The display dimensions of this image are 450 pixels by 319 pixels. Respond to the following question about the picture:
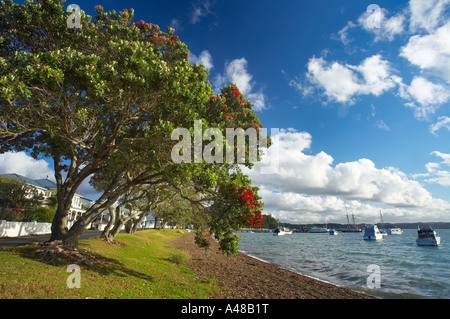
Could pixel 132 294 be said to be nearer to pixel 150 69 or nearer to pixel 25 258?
pixel 25 258

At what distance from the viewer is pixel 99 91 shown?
9.02 metres

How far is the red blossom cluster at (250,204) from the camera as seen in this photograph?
36.2ft

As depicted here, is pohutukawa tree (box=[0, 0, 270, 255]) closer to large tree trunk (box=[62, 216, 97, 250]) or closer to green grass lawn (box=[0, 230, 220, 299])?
large tree trunk (box=[62, 216, 97, 250])

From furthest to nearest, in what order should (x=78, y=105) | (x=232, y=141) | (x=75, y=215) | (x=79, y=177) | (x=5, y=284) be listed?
(x=75, y=215)
(x=79, y=177)
(x=232, y=141)
(x=78, y=105)
(x=5, y=284)

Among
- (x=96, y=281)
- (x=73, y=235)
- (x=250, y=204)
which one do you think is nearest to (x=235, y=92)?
(x=250, y=204)

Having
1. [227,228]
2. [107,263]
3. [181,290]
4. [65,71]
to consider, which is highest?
[65,71]

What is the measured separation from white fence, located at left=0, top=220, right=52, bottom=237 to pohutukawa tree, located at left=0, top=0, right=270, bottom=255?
16.3m

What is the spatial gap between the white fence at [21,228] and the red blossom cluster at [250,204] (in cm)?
2990

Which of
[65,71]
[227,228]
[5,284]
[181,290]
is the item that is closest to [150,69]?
[65,71]

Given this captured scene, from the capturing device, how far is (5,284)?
795 cm

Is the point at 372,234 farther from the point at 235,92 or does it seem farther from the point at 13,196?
the point at 13,196

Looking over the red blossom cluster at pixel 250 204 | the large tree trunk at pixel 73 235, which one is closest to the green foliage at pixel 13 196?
the large tree trunk at pixel 73 235

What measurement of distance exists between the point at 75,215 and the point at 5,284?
63.9 m

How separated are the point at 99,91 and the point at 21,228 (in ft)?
102
